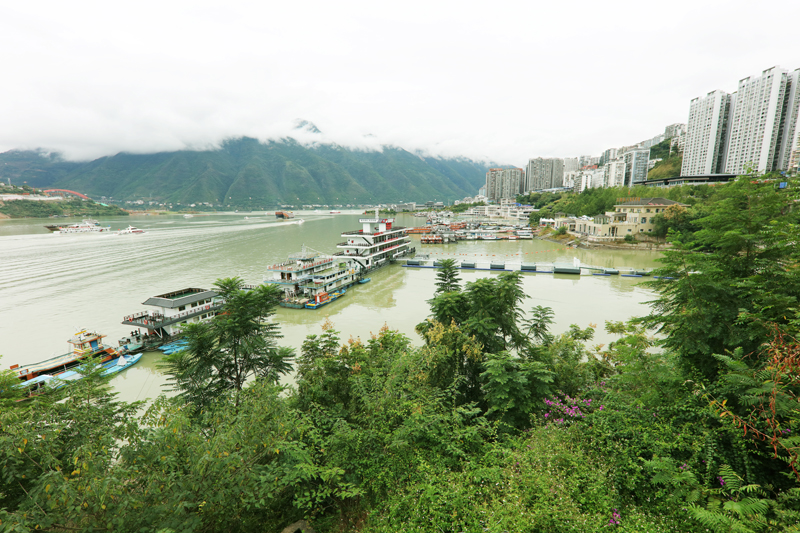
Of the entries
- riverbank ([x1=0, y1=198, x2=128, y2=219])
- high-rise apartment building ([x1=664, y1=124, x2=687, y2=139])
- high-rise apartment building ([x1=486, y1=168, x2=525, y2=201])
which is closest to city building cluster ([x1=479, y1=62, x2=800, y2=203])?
high-rise apartment building ([x1=664, y1=124, x2=687, y2=139])

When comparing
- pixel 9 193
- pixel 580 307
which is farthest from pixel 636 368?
pixel 9 193

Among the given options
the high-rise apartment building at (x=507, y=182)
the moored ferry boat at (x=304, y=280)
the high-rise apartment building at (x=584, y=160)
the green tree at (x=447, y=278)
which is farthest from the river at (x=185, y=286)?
the high-rise apartment building at (x=584, y=160)

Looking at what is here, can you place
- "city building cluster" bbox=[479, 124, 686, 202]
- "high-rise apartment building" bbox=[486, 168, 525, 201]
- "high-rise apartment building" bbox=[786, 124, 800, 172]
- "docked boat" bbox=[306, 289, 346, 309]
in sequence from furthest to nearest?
1. "high-rise apartment building" bbox=[486, 168, 525, 201]
2. "city building cluster" bbox=[479, 124, 686, 202]
3. "high-rise apartment building" bbox=[786, 124, 800, 172]
4. "docked boat" bbox=[306, 289, 346, 309]

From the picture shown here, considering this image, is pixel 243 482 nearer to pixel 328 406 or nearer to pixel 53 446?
pixel 53 446

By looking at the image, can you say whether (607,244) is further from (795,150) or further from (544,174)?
(544,174)

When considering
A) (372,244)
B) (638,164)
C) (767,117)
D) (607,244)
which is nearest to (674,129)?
(638,164)

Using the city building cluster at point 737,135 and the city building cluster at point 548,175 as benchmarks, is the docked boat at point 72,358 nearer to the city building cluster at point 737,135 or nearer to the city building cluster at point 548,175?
the city building cluster at point 737,135

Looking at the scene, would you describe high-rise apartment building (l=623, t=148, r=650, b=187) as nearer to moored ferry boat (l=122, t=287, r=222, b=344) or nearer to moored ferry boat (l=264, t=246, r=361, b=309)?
moored ferry boat (l=264, t=246, r=361, b=309)
